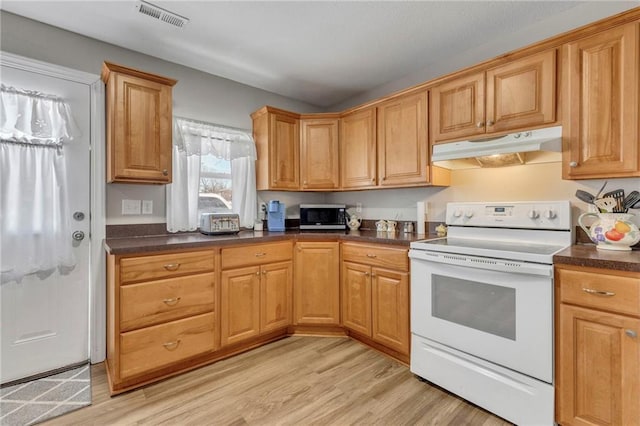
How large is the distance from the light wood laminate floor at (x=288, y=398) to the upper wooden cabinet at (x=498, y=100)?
1.82m

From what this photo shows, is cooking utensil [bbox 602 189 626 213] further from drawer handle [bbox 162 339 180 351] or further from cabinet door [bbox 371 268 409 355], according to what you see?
drawer handle [bbox 162 339 180 351]

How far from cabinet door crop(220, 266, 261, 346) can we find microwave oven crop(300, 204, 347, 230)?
0.89 metres

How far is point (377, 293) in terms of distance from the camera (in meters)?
2.44

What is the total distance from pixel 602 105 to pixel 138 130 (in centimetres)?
302

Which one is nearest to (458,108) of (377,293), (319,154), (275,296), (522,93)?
(522,93)

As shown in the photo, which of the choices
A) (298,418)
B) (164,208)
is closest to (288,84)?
(164,208)

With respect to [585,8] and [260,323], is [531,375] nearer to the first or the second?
[260,323]

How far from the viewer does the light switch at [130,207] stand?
244 cm

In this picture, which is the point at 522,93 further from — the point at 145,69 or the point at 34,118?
the point at 34,118

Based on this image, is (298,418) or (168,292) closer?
(298,418)

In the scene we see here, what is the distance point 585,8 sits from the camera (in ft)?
6.49

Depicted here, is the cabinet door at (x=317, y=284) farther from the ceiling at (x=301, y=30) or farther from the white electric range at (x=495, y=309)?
the ceiling at (x=301, y=30)

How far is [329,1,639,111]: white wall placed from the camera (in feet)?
6.31

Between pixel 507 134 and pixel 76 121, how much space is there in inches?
121
